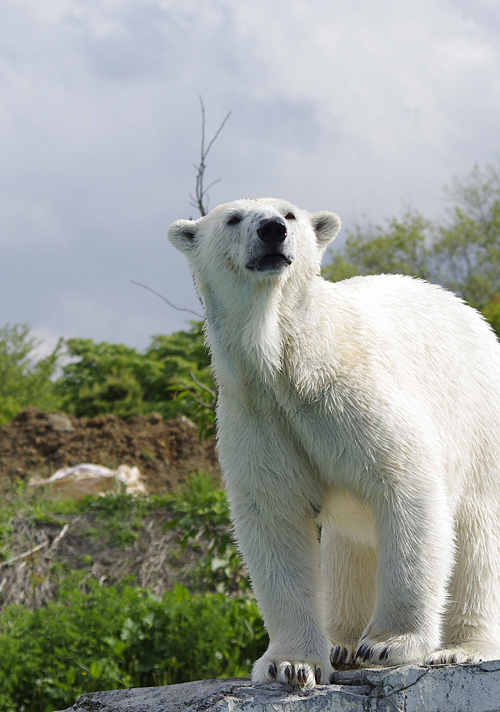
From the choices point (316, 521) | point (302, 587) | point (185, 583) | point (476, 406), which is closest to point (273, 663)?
point (302, 587)

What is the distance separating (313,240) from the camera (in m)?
2.73

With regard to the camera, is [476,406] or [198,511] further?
[198,511]

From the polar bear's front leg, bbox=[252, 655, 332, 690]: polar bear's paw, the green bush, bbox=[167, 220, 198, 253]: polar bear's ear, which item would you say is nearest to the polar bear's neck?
bbox=[167, 220, 198, 253]: polar bear's ear

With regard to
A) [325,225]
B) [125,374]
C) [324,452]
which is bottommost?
[324,452]

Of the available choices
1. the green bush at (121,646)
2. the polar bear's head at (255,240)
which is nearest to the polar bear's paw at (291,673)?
the polar bear's head at (255,240)

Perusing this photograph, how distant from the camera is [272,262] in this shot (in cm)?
246

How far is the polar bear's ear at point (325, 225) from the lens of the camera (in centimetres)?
282

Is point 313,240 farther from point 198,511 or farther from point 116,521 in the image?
point 116,521

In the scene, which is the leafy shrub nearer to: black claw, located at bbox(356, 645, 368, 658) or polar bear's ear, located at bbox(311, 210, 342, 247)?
black claw, located at bbox(356, 645, 368, 658)

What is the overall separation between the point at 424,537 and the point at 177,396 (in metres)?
2.91

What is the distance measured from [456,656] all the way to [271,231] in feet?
5.37

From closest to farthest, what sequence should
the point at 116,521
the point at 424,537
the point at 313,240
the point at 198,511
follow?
the point at 424,537, the point at 313,240, the point at 198,511, the point at 116,521

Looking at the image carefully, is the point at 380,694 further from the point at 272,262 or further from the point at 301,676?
the point at 272,262

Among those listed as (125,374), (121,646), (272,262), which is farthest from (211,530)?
(125,374)
